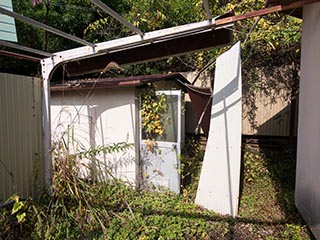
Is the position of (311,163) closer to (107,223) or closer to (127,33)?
(107,223)

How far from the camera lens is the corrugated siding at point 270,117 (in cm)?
629

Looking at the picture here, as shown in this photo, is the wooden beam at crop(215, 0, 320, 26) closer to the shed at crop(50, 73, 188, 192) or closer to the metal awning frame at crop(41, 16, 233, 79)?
the metal awning frame at crop(41, 16, 233, 79)

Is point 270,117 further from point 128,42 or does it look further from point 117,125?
point 128,42

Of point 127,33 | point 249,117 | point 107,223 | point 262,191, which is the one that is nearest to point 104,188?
point 107,223

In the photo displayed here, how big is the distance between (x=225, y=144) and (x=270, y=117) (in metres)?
3.15

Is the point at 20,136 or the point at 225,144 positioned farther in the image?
the point at 225,144

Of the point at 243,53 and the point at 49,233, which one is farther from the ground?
the point at 243,53

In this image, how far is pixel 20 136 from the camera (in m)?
3.59

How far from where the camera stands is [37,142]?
154 inches

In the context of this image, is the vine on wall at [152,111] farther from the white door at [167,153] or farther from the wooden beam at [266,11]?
the wooden beam at [266,11]

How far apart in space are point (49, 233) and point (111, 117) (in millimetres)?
2644

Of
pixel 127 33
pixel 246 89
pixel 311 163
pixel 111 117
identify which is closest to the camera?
pixel 311 163

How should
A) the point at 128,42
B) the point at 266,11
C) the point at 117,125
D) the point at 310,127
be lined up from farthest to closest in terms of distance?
the point at 117,125 → the point at 128,42 → the point at 310,127 → the point at 266,11

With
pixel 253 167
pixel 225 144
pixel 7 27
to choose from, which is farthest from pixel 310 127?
pixel 7 27
